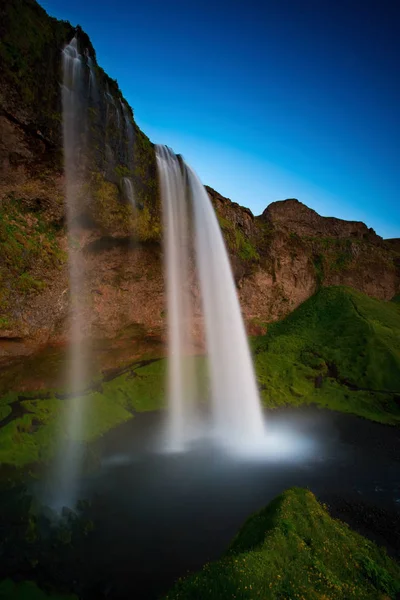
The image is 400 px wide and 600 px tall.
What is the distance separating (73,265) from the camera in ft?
55.8

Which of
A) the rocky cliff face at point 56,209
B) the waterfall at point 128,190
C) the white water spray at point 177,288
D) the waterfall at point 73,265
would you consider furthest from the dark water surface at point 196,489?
the waterfall at point 128,190

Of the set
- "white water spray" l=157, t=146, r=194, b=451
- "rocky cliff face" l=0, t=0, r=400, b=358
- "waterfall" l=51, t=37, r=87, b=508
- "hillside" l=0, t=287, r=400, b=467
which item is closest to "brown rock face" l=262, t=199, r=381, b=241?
"hillside" l=0, t=287, r=400, b=467

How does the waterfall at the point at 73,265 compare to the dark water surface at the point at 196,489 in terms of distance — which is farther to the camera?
the waterfall at the point at 73,265

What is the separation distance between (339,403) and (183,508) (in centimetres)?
1514

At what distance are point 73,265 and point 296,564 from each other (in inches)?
614

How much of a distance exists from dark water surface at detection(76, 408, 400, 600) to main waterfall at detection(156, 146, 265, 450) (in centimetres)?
224

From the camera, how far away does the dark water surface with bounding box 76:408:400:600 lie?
8.47m

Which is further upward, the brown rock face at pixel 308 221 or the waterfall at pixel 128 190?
the brown rock face at pixel 308 221

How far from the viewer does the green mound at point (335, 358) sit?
22.3 m

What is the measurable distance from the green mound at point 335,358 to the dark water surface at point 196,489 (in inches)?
134

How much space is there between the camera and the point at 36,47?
44.9ft

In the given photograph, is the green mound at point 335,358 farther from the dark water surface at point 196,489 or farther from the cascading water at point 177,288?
the cascading water at point 177,288

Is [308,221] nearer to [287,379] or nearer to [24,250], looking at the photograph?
[287,379]

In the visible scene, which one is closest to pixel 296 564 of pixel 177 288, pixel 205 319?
pixel 177 288
